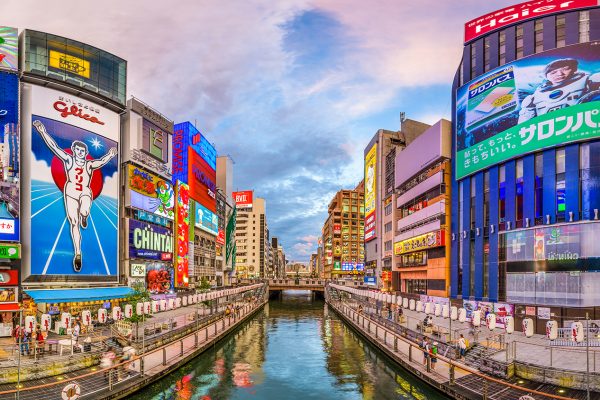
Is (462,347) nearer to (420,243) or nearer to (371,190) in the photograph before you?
(420,243)

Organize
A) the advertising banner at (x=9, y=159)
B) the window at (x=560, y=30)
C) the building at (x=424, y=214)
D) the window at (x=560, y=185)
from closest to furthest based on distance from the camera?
A: the window at (x=560, y=185)
the advertising banner at (x=9, y=159)
the window at (x=560, y=30)
the building at (x=424, y=214)

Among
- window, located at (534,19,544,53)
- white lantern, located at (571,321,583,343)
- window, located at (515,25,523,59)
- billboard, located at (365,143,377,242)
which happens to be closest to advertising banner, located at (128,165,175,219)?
billboard, located at (365,143,377,242)

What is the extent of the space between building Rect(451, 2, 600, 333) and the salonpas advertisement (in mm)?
110

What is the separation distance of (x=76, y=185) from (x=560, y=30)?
57.4 meters

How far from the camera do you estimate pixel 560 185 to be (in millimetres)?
45750

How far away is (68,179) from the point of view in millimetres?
54312

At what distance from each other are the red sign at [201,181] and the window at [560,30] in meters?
72.3

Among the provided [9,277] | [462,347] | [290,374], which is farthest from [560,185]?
[9,277]

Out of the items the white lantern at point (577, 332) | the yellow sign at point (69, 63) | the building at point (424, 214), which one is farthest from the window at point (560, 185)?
the yellow sign at point (69, 63)

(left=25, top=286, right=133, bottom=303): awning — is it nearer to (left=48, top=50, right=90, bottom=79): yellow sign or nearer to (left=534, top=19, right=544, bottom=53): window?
(left=48, top=50, right=90, bottom=79): yellow sign

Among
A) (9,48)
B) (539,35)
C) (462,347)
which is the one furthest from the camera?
(539,35)

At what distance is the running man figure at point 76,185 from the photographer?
53875 millimetres

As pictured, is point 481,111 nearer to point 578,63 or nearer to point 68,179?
point 578,63

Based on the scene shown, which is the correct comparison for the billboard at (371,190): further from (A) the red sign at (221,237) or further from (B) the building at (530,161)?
(B) the building at (530,161)
